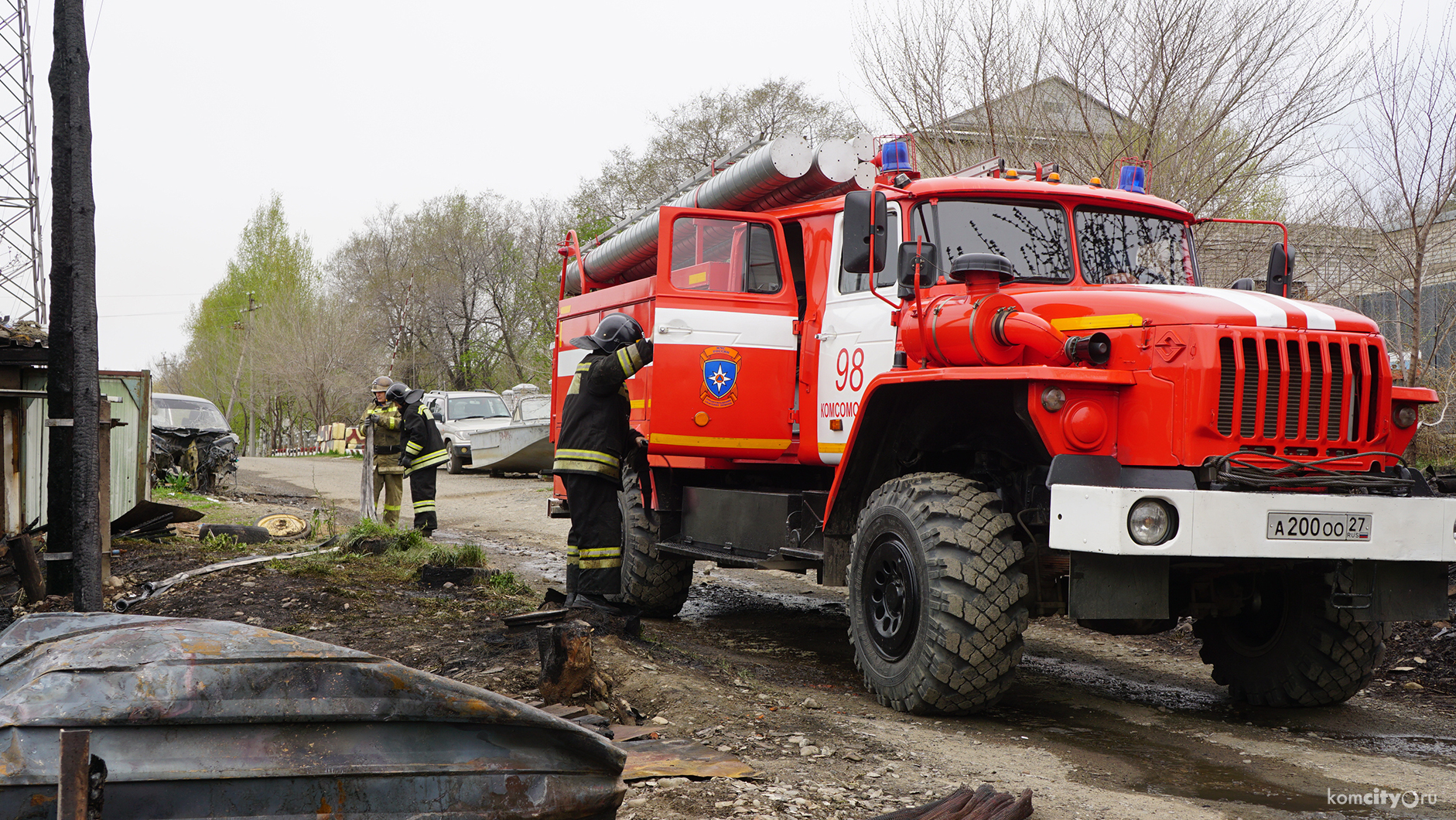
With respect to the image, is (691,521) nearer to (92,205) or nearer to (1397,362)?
(92,205)

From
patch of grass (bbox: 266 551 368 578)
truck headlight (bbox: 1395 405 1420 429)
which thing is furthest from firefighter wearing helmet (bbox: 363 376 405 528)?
truck headlight (bbox: 1395 405 1420 429)

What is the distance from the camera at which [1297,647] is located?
5.23 metres

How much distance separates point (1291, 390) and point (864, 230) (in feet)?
6.50

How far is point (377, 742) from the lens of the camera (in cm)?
254

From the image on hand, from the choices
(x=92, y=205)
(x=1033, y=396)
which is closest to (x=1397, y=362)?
(x=1033, y=396)

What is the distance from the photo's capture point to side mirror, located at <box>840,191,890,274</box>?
5242 mm

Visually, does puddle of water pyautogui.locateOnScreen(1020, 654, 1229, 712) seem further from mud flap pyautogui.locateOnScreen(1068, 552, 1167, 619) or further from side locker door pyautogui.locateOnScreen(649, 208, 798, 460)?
side locker door pyautogui.locateOnScreen(649, 208, 798, 460)

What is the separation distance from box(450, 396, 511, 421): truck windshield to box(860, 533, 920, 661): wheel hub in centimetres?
1900

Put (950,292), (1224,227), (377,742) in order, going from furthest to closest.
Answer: (1224,227), (950,292), (377,742)

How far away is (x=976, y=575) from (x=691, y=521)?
289 cm

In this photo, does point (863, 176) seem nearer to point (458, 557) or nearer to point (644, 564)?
point (644, 564)

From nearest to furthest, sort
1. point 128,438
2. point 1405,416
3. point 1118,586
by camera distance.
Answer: point 1118,586, point 1405,416, point 128,438

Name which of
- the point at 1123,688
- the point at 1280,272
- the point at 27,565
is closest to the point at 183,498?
the point at 27,565

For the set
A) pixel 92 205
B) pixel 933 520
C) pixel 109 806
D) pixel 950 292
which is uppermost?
pixel 92 205
